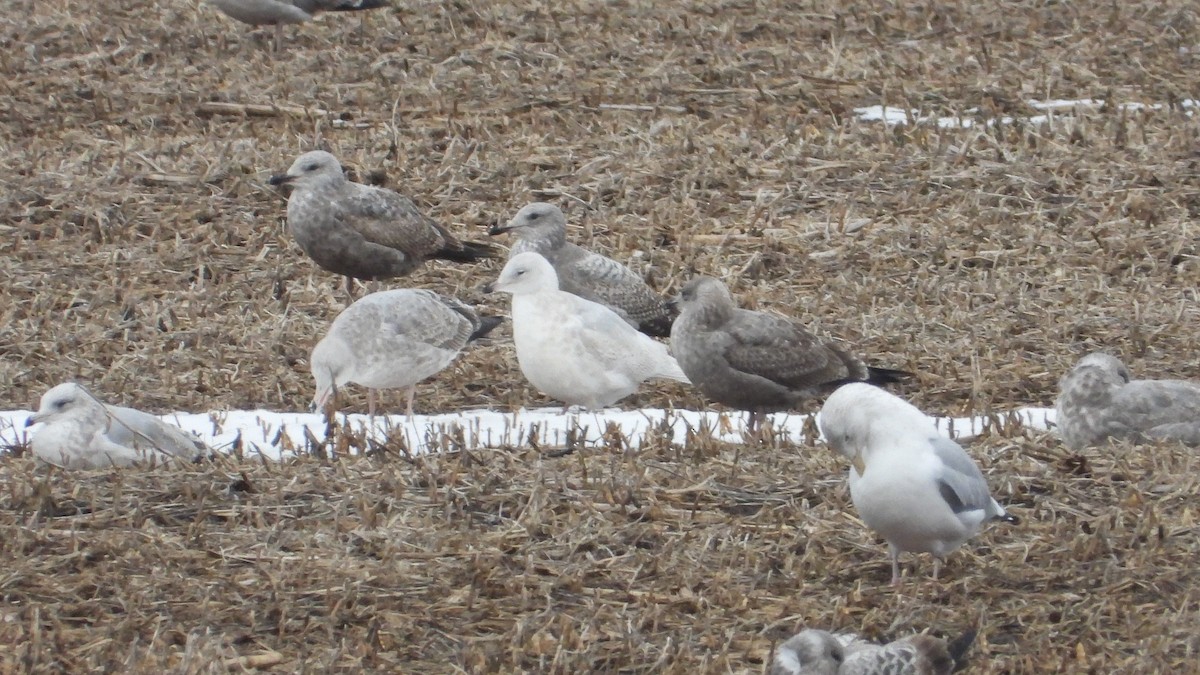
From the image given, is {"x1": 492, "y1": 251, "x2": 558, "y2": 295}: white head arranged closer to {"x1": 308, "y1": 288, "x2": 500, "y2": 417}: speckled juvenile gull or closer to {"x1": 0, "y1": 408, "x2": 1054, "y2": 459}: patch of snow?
{"x1": 308, "y1": 288, "x2": 500, "y2": 417}: speckled juvenile gull

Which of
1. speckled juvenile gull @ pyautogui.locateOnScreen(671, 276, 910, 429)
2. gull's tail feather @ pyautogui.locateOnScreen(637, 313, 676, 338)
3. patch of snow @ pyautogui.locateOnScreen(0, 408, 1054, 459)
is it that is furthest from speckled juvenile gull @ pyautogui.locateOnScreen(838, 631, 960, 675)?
gull's tail feather @ pyautogui.locateOnScreen(637, 313, 676, 338)

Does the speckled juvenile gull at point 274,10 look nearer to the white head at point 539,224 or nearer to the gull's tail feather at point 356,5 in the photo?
the gull's tail feather at point 356,5

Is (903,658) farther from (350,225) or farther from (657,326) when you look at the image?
(350,225)

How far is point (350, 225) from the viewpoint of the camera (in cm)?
1004

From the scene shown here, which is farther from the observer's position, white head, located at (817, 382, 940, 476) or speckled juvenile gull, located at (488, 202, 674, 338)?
speckled juvenile gull, located at (488, 202, 674, 338)

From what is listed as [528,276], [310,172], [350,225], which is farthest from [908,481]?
[310,172]

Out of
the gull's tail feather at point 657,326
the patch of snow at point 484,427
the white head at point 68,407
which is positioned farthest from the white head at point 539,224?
the white head at point 68,407

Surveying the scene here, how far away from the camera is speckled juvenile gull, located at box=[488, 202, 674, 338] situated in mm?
9602

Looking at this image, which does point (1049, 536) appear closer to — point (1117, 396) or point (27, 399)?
point (1117, 396)

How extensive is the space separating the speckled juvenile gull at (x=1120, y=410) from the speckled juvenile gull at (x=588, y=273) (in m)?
2.62

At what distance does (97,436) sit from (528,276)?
240 centimetres

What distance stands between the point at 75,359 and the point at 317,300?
1.57 metres

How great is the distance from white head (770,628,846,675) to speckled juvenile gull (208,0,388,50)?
35.2ft

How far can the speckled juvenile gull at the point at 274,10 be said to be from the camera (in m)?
14.7
